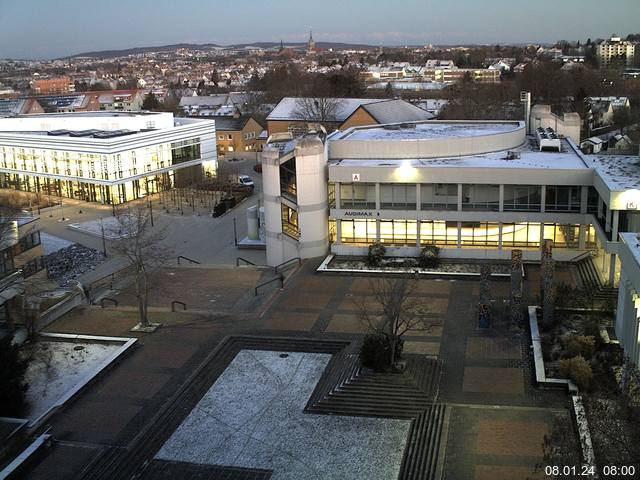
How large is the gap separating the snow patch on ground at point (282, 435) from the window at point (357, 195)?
15.3 metres

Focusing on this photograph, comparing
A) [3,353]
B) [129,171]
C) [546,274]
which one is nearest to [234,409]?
[3,353]

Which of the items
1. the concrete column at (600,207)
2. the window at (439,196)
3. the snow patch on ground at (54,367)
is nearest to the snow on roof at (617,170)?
the concrete column at (600,207)

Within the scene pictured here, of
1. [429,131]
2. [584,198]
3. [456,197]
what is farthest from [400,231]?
[429,131]

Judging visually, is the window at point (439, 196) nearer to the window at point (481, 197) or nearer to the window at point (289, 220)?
the window at point (481, 197)

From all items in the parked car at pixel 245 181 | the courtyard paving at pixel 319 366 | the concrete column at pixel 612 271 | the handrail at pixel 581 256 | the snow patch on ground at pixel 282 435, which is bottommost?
the snow patch on ground at pixel 282 435

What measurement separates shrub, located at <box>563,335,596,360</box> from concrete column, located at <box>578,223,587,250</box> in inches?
500

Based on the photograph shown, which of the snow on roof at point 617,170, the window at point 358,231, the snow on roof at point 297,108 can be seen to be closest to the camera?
the snow on roof at point 617,170

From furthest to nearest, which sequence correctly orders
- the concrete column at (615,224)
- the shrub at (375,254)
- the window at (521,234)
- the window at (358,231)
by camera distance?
the window at (358,231), the shrub at (375,254), the window at (521,234), the concrete column at (615,224)

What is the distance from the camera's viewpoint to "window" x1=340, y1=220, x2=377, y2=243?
38.8 metres

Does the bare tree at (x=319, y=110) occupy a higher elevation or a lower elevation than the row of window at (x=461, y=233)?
higher

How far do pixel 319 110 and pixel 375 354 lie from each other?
204 feet

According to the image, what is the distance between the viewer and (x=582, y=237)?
36.2 m

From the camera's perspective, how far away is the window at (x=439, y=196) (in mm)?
37438

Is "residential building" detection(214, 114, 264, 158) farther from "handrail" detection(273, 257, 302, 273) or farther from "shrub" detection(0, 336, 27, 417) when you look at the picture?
"shrub" detection(0, 336, 27, 417)
